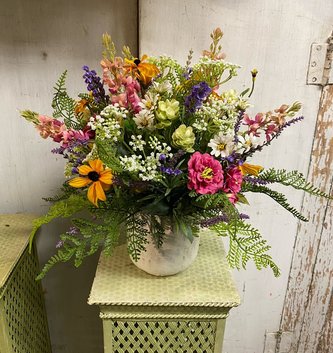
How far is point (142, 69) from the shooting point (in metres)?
0.84

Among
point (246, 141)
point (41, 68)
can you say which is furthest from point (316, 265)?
point (41, 68)

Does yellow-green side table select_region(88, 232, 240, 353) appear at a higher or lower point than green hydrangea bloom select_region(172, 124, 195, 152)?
lower

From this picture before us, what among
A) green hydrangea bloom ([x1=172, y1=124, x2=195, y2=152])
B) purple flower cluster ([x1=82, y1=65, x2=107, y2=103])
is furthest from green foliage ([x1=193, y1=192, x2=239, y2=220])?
purple flower cluster ([x1=82, y1=65, x2=107, y2=103])

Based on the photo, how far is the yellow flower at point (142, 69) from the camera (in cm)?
84

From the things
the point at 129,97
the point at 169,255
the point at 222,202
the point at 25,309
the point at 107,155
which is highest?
the point at 129,97

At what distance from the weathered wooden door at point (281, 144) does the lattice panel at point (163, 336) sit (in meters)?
0.48

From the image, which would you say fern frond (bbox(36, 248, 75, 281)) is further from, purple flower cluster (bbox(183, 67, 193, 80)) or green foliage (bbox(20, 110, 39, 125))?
purple flower cluster (bbox(183, 67, 193, 80))

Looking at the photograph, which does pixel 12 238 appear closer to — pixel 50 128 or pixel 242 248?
pixel 50 128

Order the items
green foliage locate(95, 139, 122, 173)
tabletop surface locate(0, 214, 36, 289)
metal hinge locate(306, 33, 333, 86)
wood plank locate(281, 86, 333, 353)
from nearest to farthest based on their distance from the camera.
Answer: green foliage locate(95, 139, 122, 173) → tabletop surface locate(0, 214, 36, 289) → metal hinge locate(306, 33, 333, 86) → wood plank locate(281, 86, 333, 353)

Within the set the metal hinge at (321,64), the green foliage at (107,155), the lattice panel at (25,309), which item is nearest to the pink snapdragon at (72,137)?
the green foliage at (107,155)

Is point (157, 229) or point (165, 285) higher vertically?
point (157, 229)

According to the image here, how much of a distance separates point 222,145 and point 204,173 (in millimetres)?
79

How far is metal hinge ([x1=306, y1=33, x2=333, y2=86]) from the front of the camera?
1.14m

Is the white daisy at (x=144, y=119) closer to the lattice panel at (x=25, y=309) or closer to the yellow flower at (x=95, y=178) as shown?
the yellow flower at (x=95, y=178)
